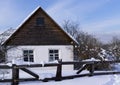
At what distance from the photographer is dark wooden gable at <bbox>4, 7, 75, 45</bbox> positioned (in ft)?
98.2

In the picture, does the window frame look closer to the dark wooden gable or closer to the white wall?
the white wall

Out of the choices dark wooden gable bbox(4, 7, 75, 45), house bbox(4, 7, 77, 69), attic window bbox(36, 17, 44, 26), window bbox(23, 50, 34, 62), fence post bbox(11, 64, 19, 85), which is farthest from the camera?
attic window bbox(36, 17, 44, 26)

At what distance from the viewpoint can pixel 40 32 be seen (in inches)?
1196

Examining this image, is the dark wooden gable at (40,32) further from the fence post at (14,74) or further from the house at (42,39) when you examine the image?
the fence post at (14,74)

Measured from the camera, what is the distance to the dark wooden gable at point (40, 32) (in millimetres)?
29938

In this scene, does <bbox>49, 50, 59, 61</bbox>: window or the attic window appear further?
the attic window

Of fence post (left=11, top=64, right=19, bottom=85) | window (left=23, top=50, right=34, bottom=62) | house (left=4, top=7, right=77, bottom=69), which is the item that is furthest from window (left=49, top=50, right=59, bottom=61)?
fence post (left=11, top=64, right=19, bottom=85)

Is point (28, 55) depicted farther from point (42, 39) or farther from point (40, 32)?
point (40, 32)

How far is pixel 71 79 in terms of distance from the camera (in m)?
15.8

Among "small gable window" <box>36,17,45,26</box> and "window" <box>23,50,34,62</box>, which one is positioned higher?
"small gable window" <box>36,17,45,26</box>

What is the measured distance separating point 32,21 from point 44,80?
16.1 meters

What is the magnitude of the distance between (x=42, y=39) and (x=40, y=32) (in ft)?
2.32

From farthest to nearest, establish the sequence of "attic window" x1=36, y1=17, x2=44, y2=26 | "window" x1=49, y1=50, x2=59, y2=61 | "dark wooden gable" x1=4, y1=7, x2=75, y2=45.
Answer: "attic window" x1=36, y1=17, x2=44, y2=26 → "dark wooden gable" x1=4, y1=7, x2=75, y2=45 → "window" x1=49, y1=50, x2=59, y2=61

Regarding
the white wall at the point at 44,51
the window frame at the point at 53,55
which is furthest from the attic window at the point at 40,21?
the window frame at the point at 53,55
